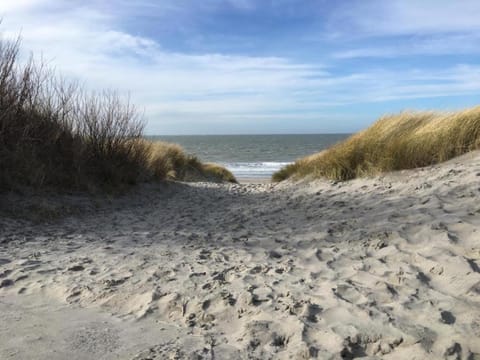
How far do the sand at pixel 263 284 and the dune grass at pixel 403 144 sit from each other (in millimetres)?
1561

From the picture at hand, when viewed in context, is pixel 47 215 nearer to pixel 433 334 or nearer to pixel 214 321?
pixel 214 321

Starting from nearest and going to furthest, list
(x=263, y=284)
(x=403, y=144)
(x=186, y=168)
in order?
(x=263, y=284) < (x=403, y=144) < (x=186, y=168)

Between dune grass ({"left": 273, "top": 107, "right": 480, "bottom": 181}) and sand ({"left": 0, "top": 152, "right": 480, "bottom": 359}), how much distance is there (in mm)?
1561

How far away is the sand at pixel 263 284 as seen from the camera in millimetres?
2551

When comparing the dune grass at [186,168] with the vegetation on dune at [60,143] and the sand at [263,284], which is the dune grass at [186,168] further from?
the sand at [263,284]

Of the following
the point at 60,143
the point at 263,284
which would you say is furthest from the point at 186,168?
the point at 263,284

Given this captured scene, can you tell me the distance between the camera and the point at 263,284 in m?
3.48

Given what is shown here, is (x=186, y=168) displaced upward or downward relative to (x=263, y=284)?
upward

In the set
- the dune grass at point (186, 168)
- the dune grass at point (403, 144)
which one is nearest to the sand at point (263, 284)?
the dune grass at point (403, 144)

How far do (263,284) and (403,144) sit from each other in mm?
5698

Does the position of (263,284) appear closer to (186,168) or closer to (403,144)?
(403,144)

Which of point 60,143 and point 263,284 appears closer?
point 263,284

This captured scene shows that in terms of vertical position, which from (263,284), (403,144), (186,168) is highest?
(403,144)

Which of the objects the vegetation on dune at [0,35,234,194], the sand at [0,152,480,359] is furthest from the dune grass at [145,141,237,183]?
the sand at [0,152,480,359]
